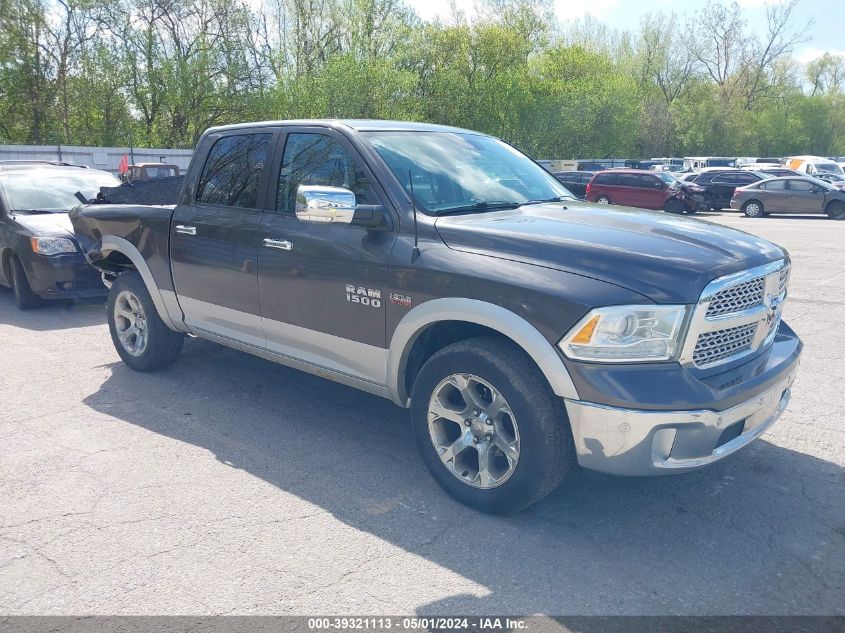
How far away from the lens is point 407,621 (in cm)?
275

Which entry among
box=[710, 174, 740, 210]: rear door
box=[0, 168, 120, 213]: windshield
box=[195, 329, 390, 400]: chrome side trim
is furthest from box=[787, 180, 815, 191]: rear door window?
box=[195, 329, 390, 400]: chrome side trim

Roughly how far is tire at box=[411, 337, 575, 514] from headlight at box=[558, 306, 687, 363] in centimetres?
35

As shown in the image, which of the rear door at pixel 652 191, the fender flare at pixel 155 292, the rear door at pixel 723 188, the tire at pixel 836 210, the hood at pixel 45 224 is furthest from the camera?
the rear door at pixel 723 188

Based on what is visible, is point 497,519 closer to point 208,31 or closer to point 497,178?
point 497,178

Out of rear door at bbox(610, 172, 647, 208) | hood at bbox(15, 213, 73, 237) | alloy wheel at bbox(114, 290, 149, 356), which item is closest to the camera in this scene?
alloy wheel at bbox(114, 290, 149, 356)

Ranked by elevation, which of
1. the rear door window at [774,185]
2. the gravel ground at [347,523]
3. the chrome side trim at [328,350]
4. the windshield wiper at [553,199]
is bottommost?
the gravel ground at [347,523]

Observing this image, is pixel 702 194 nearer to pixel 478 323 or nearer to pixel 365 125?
pixel 365 125

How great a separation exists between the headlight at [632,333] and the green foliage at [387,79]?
3399 cm

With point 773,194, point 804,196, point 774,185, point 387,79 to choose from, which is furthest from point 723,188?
point 387,79

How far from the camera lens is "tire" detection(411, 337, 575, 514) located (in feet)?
10.5

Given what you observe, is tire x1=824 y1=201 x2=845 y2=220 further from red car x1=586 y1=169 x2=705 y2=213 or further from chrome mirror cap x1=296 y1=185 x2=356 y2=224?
chrome mirror cap x1=296 y1=185 x2=356 y2=224

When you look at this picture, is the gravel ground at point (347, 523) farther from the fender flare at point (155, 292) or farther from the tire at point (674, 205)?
the tire at point (674, 205)

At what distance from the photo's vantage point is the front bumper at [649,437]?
9.73ft

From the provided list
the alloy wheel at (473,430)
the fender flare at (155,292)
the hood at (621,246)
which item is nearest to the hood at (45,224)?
the fender flare at (155,292)
